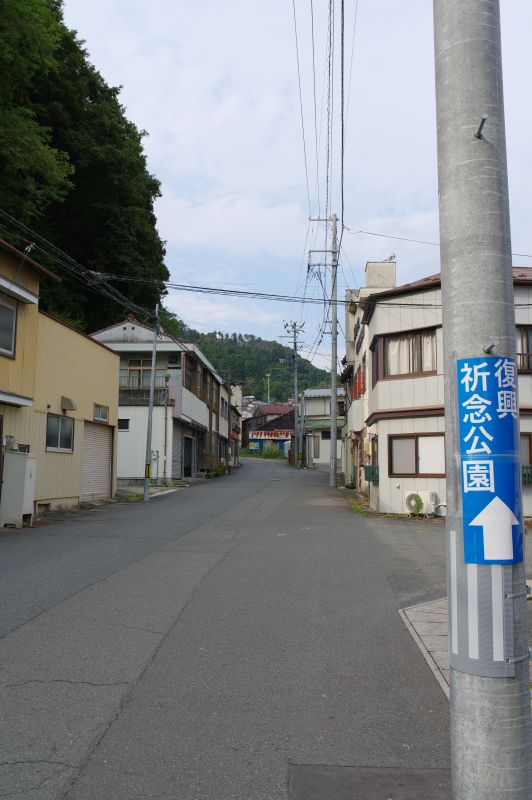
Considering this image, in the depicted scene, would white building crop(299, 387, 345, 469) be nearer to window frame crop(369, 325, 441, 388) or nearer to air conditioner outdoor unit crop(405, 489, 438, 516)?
window frame crop(369, 325, 441, 388)

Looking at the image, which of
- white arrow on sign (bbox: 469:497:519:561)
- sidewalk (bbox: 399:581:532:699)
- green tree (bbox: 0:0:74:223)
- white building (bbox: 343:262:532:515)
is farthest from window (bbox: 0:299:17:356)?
white arrow on sign (bbox: 469:497:519:561)

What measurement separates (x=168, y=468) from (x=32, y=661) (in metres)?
28.9

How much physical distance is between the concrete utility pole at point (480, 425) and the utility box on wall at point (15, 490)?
1385cm

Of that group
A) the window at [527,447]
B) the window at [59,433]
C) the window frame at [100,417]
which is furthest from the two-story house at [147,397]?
the window at [527,447]

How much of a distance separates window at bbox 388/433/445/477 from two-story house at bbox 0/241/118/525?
9648 millimetres

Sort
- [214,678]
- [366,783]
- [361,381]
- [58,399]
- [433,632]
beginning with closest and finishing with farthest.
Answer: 1. [366,783]
2. [214,678]
3. [433,632]
4. [58,399]
5. [361,381]

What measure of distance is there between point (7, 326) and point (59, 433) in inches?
167

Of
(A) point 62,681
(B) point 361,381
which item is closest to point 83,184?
(B) point 361,381

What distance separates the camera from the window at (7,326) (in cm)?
1532

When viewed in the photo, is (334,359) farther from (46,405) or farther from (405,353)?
(46,405)

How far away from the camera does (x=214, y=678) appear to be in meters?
5.13

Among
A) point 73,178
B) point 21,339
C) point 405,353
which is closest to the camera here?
point 21,339

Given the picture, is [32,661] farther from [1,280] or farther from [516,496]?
[1,280]

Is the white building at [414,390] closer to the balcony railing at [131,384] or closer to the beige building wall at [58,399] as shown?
the beige building wall at [58,399]
